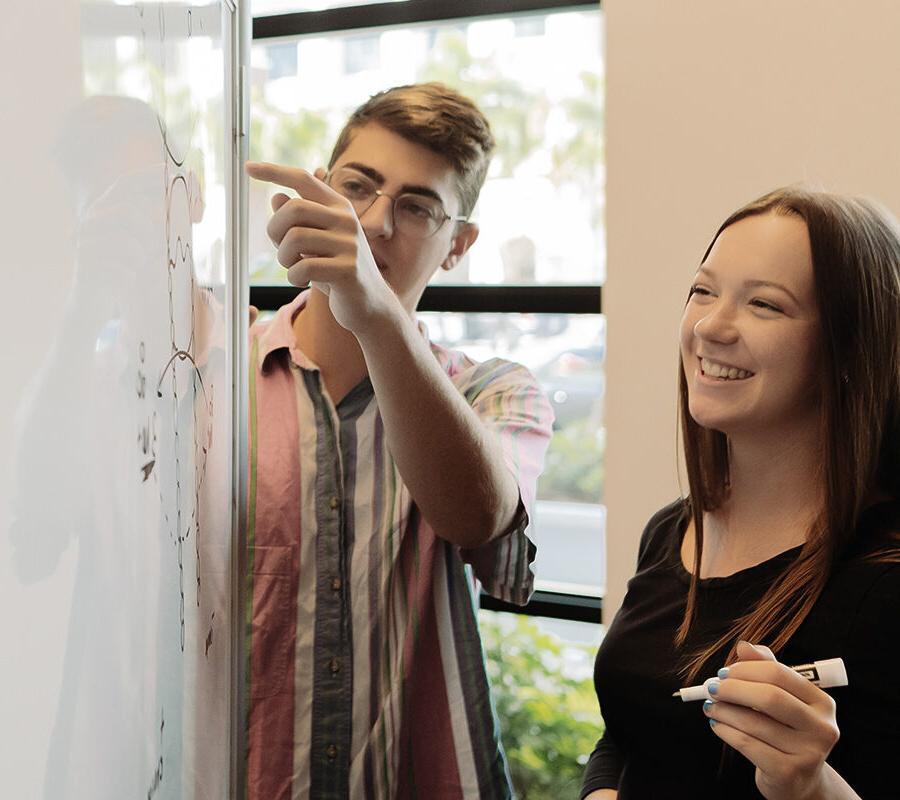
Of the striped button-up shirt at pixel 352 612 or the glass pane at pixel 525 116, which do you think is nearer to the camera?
the striped button-up shirt at pixel 352 612

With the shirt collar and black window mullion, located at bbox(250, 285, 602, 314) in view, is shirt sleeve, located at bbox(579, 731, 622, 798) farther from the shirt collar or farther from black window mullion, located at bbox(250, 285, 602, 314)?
black window mullion, located at bbox(250, 285, 602, 314)

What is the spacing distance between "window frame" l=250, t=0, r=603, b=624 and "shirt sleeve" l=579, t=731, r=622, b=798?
94 cm

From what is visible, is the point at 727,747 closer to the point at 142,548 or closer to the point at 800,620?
the point at 800,620

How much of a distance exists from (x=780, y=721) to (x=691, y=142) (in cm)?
125

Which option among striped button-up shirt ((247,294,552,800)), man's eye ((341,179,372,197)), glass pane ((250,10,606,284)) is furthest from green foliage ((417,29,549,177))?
striped button-up shirt ((247,294,552,800))

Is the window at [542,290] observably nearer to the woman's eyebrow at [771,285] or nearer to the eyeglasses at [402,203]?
the eyeglasses at [402,203]

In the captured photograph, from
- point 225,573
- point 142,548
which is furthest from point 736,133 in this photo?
point 142,548

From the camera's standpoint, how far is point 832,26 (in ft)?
5.57

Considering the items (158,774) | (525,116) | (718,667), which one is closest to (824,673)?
(718,667)

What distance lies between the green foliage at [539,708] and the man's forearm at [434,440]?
4.02 feet

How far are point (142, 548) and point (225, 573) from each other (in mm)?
307

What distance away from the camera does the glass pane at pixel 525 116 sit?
7.29 ft

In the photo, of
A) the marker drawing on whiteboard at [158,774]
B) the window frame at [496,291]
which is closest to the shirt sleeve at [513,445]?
the marker drawing on whiteboard at [158,774]

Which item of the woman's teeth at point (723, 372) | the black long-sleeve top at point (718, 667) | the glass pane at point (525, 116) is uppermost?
the glass pane at point (525, 116)
